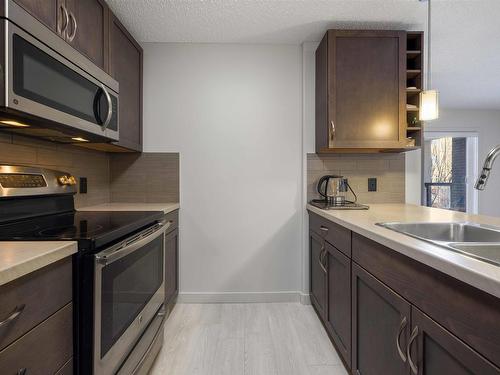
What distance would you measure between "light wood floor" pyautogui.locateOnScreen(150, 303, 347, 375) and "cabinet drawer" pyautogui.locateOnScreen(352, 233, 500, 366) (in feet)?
2.93

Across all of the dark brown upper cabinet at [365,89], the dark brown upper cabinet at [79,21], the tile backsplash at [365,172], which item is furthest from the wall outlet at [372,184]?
the dark brown upper cabinet at [79,21]

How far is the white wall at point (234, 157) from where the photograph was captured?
253 centimetres

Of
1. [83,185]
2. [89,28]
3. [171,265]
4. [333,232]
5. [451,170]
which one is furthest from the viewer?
[451,170]

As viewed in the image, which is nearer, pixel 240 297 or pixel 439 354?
pixel 439 354

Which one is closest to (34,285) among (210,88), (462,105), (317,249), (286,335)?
(286,335)

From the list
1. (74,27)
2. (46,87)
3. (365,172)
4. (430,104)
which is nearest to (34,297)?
(46,87)

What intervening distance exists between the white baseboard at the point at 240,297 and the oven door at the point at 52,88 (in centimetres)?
151

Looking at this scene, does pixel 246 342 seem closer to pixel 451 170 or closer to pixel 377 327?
pixel 377 327

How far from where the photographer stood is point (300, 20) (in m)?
2.14

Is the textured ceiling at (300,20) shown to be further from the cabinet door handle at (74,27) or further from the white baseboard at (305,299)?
the white baseboard at (305,299)

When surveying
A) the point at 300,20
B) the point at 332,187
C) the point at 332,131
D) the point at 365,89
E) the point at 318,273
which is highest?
the point at 300,20

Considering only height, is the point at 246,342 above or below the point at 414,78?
below

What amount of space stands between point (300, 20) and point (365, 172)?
130 centimetres

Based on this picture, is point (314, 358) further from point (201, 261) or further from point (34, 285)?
point (34, 285)
